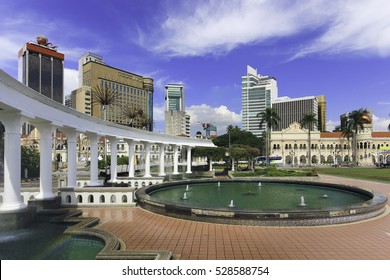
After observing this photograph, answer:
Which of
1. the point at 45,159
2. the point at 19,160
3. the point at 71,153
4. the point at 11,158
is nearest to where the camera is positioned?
the point at 11,158

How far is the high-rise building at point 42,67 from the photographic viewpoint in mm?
95250

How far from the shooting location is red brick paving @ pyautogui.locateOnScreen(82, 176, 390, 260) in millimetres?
7816

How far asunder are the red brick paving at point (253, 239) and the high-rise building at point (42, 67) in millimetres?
101604

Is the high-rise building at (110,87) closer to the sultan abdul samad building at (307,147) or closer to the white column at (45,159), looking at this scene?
the sultan abdul samad building at (307,147)

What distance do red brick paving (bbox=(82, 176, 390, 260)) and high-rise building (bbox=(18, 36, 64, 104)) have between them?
10160cm

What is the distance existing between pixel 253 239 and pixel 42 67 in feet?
374

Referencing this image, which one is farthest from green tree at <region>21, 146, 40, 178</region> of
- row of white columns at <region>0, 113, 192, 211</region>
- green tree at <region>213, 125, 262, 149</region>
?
green tree at <region>213, 125, 262, 149</region>

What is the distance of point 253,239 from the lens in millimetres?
9250

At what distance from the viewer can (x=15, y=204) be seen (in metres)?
11.7

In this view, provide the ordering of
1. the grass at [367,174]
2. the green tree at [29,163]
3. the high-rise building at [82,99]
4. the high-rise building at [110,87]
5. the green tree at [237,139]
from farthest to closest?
the high-rise building at [110,87]
the high-rise building at [82,99]
the green tree at [237,139]
the green tree at [29,163]
the grass at [367,174]

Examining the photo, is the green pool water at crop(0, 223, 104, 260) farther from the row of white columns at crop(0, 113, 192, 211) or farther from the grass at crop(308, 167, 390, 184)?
the grass at crop(308, 167, 390, 184)

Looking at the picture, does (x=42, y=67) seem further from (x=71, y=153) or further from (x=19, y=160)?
(x=19, y=160)

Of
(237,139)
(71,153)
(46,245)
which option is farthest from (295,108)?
(46,245)

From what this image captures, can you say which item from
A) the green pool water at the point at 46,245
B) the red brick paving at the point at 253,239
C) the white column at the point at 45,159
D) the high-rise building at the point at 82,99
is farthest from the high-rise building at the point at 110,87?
the red brick paving at the point at 253,239
